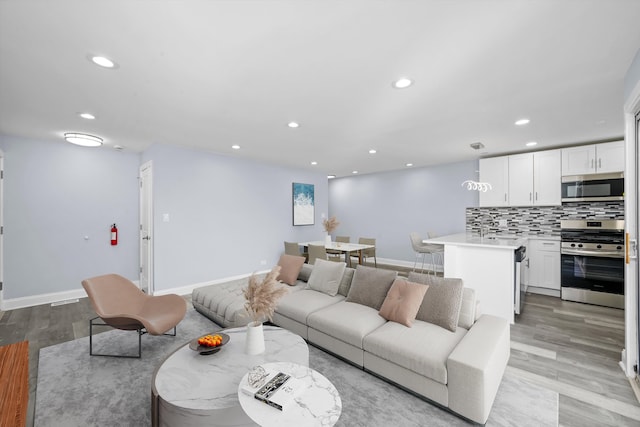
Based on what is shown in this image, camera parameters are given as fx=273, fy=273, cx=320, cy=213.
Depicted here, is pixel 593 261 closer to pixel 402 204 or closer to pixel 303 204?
pixel 402 204

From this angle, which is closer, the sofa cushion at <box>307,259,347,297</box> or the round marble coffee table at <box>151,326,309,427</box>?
the round marble coffee table at <box>151,326,309,427</box>

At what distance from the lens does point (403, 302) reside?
100.0 inches

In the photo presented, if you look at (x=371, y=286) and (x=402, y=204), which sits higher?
(x=402, y=204)

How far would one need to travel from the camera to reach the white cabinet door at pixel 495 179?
530 cm

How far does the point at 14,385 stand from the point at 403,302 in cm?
260

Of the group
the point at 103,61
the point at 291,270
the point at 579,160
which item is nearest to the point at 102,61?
the point at 103,61

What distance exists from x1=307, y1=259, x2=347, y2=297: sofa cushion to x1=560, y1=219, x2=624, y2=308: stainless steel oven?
3871 millimetres

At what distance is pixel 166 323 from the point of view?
2773mm

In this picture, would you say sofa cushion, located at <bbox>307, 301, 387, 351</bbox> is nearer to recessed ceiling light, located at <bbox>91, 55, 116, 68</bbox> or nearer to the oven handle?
recessed ceiling light, located at <bbox>91, 55, 116, 68</bbox>

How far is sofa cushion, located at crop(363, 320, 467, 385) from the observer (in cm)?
195

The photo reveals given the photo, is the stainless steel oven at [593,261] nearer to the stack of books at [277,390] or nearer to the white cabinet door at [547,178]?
the white cabinet door at [547,178]

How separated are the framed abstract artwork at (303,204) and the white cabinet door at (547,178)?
479 centimetres

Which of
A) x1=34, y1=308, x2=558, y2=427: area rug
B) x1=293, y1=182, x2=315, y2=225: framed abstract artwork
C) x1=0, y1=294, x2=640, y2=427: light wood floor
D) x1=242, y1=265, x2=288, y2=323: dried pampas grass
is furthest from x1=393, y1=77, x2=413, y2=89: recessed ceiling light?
x1=293, y1=182, x2=315, y2=225: framed abstract artwork

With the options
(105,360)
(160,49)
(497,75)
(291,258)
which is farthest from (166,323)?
(497,75)
